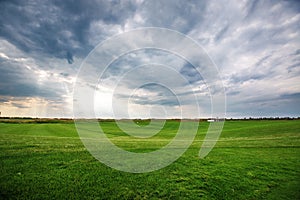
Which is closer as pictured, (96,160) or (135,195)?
(135,195)

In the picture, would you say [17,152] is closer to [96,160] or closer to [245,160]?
[96,160]

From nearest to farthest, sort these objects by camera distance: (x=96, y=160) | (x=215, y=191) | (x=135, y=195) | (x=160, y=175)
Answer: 1. (x=135, y=195)
2. (x=215, y=191)
3. (x=160, y=175)
4. (x=96, y=160)

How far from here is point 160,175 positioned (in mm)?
11969

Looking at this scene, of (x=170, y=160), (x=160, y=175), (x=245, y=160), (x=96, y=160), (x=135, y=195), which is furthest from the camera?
(x=245, y=160)

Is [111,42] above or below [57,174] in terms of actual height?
above

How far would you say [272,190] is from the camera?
35.3 ft

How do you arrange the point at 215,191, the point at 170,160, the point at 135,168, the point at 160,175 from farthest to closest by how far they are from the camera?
the point at 170,160, the point at 135,168, the point at 160,175, the point at 215,191

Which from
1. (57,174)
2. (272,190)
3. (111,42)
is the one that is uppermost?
(111,42)

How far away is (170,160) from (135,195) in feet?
19.8

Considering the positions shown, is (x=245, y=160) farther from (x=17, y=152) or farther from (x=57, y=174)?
(x=17, y=152)

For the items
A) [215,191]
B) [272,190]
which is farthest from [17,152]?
[272,190]

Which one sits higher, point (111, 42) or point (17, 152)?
point (111, 42)

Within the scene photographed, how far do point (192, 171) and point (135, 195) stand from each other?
15.8ft

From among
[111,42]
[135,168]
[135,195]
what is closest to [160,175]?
[135,168]
